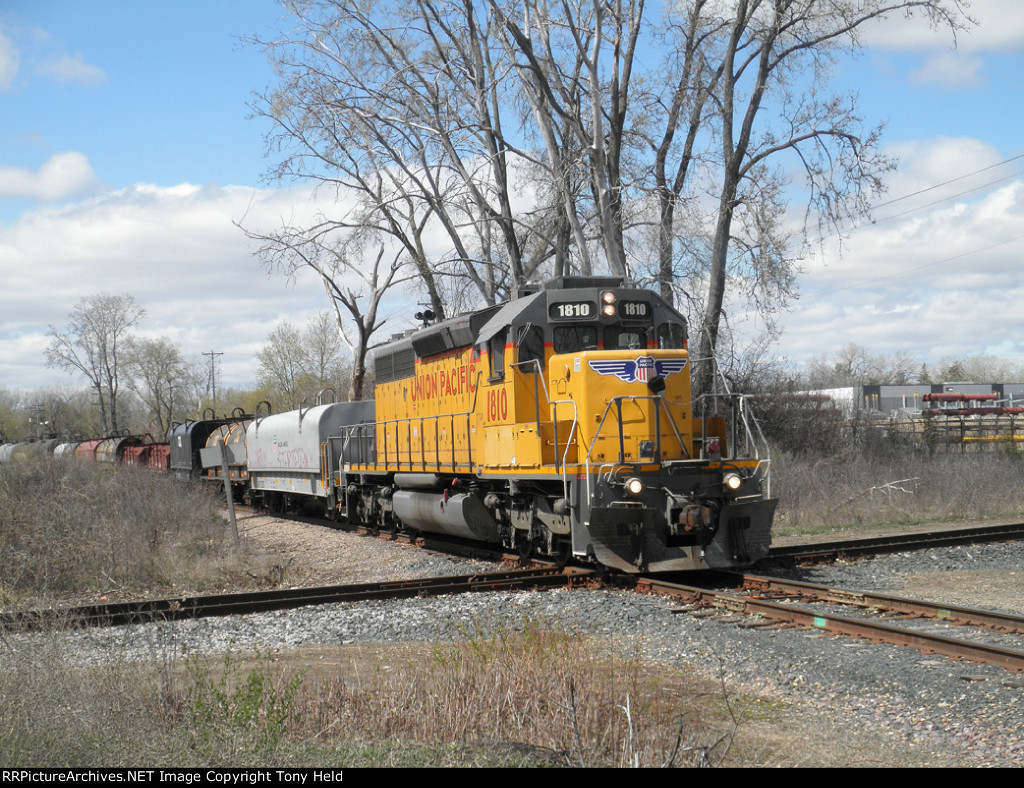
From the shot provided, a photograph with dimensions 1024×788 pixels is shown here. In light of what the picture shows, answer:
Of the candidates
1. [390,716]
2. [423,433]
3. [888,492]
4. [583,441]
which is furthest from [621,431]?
[888,492]

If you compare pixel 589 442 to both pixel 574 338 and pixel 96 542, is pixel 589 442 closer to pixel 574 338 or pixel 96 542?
pixel 574 338

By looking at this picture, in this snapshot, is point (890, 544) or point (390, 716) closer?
point (390, 716)

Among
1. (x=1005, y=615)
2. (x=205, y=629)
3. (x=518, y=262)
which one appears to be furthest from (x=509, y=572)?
(x=518, y=262)

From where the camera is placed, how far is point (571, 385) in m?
11.0

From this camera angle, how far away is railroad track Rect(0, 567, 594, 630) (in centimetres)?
928

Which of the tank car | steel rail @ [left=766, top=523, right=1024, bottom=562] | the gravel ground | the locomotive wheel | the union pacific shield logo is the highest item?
the union pacific shield logo

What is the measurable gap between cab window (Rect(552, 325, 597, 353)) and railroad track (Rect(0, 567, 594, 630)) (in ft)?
9.14

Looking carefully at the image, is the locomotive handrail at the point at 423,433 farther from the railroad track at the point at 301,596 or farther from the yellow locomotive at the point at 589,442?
the railroad track at the point at 301,596

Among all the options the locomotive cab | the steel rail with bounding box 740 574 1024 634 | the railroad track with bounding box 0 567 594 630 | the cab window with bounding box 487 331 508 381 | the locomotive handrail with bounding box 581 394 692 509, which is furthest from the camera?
the cab window with bounding box 487 331 508 381

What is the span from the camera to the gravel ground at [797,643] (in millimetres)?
5238

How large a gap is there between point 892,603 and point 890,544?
203 inches

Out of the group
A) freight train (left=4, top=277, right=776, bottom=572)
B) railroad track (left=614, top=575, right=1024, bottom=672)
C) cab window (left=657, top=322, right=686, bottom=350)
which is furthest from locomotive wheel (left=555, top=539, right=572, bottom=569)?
cab window (left=657, top=322, right=686, bottom=350)

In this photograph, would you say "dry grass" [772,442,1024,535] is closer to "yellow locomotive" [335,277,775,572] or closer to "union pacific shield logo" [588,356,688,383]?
"yellow locomotive" [335,277,775,572]

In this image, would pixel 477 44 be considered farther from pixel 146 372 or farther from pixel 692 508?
pixel 146 372
